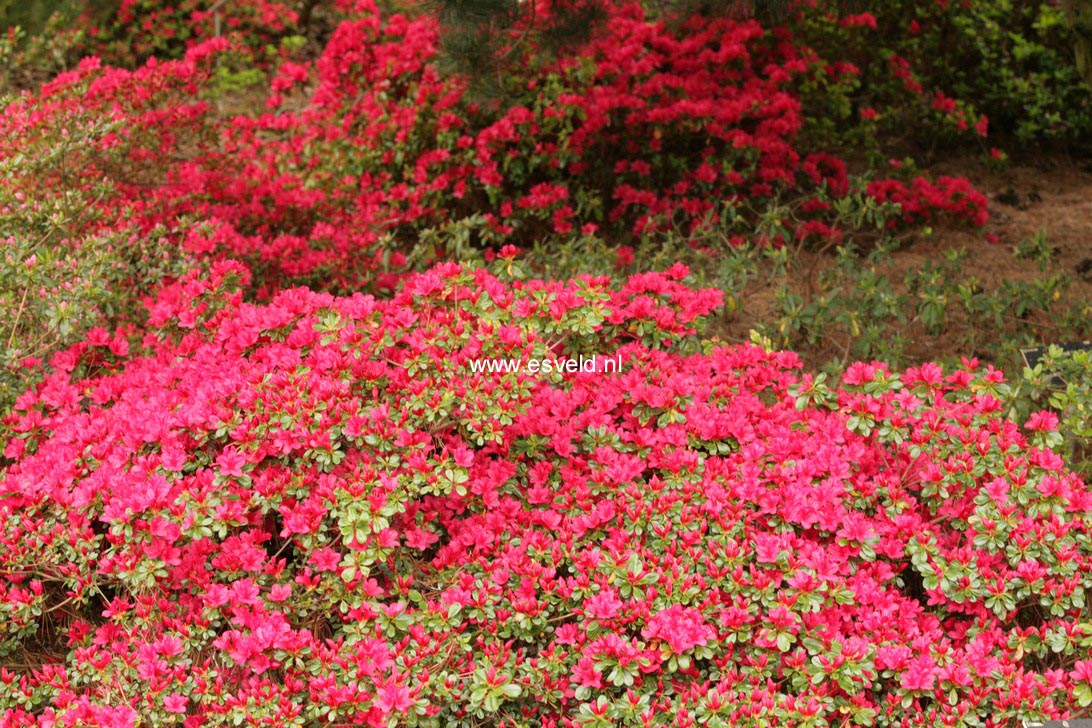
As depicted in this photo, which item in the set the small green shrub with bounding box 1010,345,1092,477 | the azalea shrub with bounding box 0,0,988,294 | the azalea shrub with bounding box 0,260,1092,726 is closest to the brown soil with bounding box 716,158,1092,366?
the azalea shrub with bounding box 0,0,988,294

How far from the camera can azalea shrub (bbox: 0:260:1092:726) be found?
209cm

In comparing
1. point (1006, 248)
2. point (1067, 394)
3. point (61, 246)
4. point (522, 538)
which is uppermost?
point (61, 246)

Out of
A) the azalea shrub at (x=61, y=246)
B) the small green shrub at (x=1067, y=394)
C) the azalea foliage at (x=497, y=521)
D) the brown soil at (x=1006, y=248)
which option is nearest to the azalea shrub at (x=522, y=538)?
the azalea foliage at (x=497, y=521)

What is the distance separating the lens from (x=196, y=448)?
8.13ft

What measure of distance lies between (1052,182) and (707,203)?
2.04 meters

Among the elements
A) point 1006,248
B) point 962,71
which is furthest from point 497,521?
point 962,71

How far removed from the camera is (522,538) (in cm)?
238

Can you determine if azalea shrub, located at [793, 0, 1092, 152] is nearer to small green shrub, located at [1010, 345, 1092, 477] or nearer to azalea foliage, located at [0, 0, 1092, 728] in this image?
small green shrub, located at [1010, 345, 1092, 477]

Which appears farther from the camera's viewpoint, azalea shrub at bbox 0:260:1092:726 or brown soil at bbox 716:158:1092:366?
brown soil at bbox 716:158:1092:366

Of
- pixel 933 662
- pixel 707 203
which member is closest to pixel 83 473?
pixel 933 662

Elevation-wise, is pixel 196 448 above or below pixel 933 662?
above

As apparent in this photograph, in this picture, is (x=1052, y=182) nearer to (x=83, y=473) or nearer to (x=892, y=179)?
(x=892, y=179)

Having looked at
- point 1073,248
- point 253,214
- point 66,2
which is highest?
point 66,2

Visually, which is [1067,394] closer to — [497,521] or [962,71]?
[497,521]
